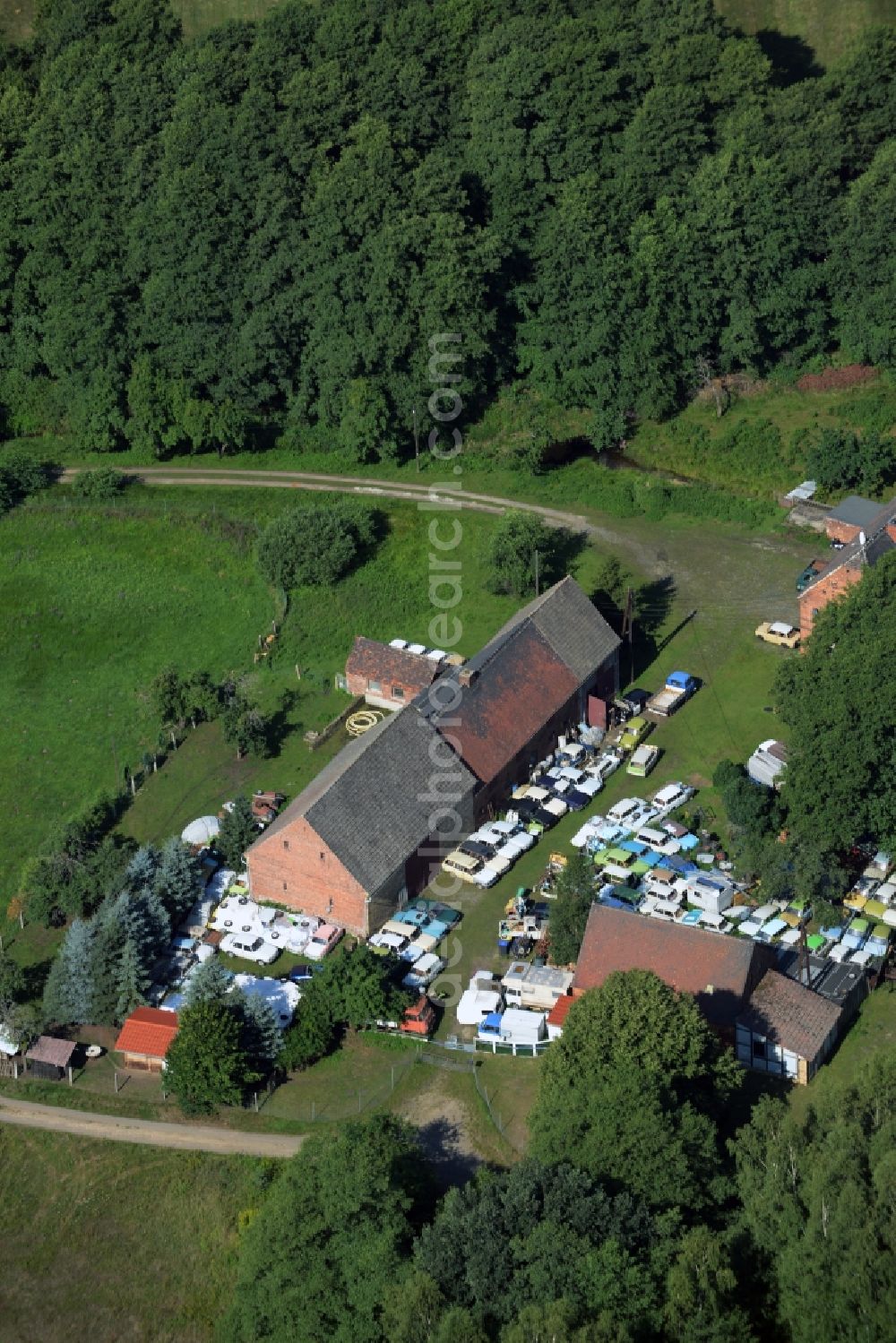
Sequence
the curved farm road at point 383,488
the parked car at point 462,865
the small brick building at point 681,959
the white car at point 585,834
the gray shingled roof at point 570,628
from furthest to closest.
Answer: the curved farm road at point 383,488 → the gray shingled roof at point 570,628 → the white car at point 585,834 → the parked car at point 462,865 → the small brick building at point 681,959

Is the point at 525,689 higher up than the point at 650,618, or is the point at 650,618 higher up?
the point at 525,689

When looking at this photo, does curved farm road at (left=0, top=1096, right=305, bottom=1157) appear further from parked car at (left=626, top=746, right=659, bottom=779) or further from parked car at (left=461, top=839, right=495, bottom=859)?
parked car at (left=626, top=746, right=659, bottom=779)

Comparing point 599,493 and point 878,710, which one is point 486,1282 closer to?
point 878,710

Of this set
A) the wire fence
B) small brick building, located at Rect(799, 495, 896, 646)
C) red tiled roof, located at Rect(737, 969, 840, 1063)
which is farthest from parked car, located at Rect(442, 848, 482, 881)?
small brick building, located at Rect(799, 495, 896, 646)

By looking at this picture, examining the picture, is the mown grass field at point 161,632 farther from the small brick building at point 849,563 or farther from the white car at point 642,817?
the white car at point 642,817

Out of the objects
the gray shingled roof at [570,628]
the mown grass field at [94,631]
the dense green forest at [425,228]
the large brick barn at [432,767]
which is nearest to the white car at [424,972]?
the large brick barn at [432,767]

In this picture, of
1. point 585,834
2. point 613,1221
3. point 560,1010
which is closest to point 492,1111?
point 560,1010

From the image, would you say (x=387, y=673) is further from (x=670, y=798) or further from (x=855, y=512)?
(x=855, y=512)
